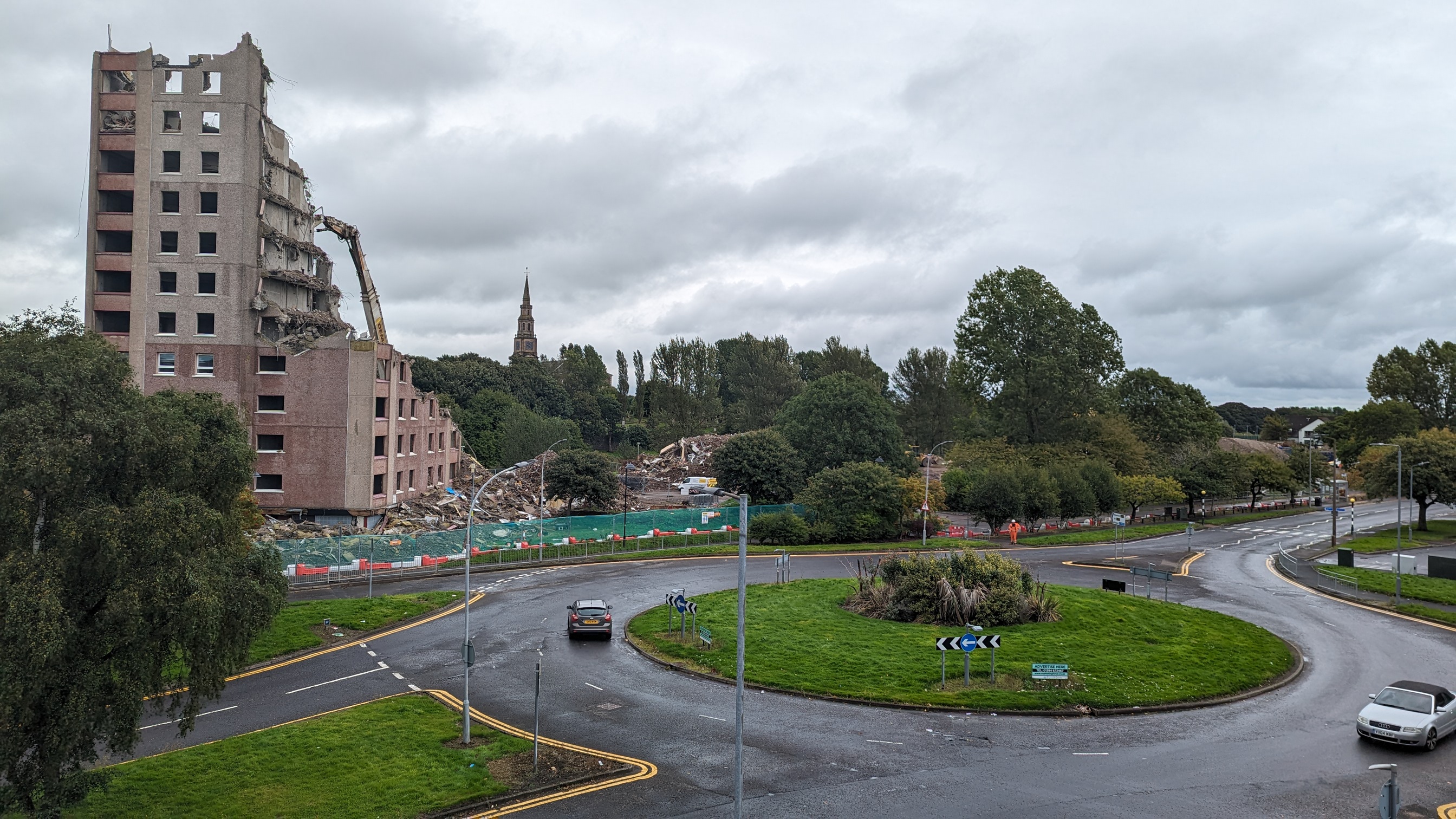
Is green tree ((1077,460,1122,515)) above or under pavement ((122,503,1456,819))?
above

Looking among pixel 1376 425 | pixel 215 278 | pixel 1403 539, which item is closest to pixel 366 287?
pixel 215 278

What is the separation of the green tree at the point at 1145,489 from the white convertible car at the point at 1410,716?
171ft

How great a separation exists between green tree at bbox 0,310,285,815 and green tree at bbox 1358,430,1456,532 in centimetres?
7040

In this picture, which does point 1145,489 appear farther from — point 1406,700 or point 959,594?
point 1406,700

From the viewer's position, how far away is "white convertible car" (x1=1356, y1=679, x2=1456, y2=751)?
2045 centimetres

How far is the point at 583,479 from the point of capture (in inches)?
2596

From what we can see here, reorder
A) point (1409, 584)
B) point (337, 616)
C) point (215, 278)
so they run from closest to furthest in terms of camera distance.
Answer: point (337, 616) < point (1409, 584) < point (215, 278)

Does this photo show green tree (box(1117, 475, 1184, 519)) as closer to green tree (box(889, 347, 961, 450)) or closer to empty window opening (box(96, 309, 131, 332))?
green tree (box(889, 347, 961, 450))

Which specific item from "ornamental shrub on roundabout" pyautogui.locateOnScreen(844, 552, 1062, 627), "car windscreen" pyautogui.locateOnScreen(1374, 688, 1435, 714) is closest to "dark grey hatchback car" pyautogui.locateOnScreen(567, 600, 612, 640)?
"ornamental shrub on roundabout" pyautogui.locateOnScreen(844, 552, 1062, 627)

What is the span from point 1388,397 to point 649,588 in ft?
342

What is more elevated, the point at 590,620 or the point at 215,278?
the point at 215,278

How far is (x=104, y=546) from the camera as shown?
46.4 ft

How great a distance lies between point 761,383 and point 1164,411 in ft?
179

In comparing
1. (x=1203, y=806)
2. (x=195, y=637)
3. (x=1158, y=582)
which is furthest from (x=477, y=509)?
(x=1203, y=806)
